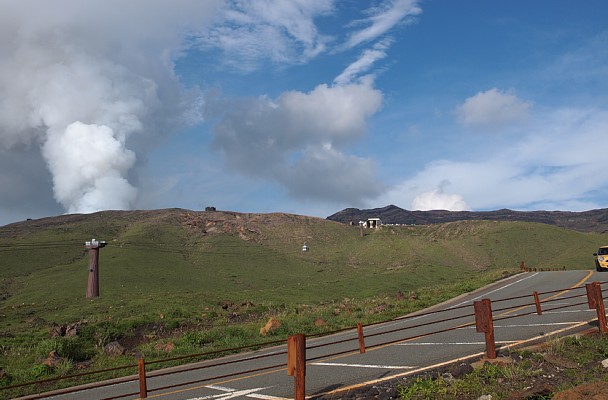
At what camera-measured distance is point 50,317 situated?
112 ft

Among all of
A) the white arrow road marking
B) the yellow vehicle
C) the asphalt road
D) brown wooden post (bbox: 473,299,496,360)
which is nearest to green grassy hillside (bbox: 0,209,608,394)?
the asphalt road

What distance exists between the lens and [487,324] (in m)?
10.7

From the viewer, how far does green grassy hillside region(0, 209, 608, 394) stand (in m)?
27.7

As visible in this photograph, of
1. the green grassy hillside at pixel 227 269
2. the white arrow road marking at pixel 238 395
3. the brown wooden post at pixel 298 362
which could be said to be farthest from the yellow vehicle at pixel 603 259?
the brown wooden post at pixel 298 362

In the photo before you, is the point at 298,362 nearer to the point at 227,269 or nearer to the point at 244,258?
the point at 227,269

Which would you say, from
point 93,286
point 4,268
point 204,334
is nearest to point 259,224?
point 4,268

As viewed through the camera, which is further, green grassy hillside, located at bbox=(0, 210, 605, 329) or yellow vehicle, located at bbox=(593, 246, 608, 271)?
green grassy hillside, located at bbox=(0, 210, 605, 329)

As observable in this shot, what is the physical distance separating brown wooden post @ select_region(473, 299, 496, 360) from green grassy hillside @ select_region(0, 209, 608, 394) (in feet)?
38.9

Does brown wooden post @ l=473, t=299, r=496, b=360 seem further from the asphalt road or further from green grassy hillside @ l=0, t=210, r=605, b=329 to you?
green grassy hillside @ l=0, t=210, r=605, b=329

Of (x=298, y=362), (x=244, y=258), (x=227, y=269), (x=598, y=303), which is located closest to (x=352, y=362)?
(x=298, y=362)

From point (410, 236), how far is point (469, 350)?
9374 centimetres

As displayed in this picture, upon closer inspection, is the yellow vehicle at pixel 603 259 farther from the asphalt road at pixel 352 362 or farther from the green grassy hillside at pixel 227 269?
the asphalt road at pixel 352 362

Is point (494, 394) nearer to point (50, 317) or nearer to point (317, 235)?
point (50, 317)

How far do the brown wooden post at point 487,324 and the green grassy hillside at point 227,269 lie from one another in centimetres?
1185
